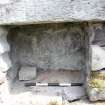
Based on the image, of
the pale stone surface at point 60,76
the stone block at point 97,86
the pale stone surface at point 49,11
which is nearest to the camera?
the pale stone surface at point 49,11

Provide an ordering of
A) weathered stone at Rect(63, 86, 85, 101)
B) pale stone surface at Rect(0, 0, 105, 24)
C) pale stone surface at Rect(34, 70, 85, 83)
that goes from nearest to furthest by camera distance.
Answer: pale stone surface at Rect(0, 0, 105, 24), weathered stone at Rect(63, 86, 85, 101), pale stone surface at Rect(34, 70, 85, 83)

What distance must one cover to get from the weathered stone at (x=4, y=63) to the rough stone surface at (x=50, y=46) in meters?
0.20

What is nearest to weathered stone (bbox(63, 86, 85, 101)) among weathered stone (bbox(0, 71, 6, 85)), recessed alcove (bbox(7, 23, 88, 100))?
recessed alcove (bbox(7, 23, 88, 100))

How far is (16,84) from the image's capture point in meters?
2.21

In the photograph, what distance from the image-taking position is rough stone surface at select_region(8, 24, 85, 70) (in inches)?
88.5

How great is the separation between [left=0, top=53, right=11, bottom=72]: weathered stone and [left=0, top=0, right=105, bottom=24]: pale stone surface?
28 centimetres

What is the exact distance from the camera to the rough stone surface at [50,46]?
225 centimetres

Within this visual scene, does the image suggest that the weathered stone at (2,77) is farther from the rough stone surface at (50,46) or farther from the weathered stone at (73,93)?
the weathered stone at (73,93)

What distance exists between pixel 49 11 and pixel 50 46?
55cm

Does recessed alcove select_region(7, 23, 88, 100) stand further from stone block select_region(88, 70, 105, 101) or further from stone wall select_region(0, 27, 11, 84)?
stone block select_region(88, 70, 105, 101)

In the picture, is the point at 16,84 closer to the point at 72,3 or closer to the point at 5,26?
the point at 5,26

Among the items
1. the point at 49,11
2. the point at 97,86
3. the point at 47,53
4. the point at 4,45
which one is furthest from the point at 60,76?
the point at 49,11

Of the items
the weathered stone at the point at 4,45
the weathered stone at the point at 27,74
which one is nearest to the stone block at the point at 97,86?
the weathered stone at the point at 27,74

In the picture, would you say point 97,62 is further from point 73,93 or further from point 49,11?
point 49,11
